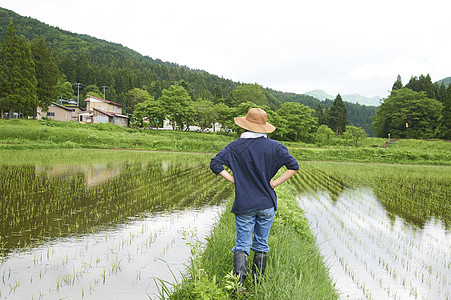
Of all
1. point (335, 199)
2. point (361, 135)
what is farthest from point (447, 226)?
point (361, 135)

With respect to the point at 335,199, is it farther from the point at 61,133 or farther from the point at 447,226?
the point at 61,133

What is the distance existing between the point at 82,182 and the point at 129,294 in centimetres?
739

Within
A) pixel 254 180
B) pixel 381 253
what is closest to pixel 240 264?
pixel 254 180

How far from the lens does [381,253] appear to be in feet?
14.6

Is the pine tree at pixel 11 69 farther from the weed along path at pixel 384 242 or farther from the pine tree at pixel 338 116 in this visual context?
the pine tree at pixel 338 116

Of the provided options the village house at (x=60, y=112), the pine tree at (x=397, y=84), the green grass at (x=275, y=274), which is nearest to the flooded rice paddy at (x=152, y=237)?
the green grass at (x=275, y=274)

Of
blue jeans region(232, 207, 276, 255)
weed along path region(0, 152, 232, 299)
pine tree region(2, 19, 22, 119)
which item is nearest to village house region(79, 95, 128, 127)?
pine tree region(2, 19, 22, 119)

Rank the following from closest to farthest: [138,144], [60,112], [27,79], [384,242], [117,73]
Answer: [384,242] < [138,144] < [27,79] < [60,112] < [117,73]

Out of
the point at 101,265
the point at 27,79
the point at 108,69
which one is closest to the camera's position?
the point at 101,265

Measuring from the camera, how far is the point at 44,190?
25.9 ft

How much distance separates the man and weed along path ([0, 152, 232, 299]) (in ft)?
1.56

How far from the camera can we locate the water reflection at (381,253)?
3304 millimetres

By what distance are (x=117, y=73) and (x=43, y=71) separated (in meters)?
40.4

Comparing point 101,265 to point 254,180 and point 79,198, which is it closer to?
point 254,180
